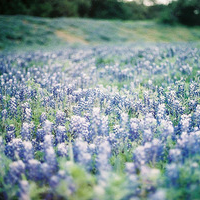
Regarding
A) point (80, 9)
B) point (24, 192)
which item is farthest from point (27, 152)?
point (80, 9)

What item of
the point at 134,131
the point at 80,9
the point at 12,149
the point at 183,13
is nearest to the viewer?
the point at 12,149

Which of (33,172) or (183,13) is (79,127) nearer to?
(33,172)

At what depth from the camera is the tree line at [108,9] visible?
32.5m

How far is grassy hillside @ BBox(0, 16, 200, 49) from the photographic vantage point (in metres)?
19.2

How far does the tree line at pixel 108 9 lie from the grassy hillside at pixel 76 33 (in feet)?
10.8

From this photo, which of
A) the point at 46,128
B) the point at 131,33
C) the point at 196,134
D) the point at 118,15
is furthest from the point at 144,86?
the point at 118,15

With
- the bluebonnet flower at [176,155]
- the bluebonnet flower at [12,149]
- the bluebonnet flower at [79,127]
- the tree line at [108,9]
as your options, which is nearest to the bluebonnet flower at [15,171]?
Result: the bluebonnet flower at [12,149]

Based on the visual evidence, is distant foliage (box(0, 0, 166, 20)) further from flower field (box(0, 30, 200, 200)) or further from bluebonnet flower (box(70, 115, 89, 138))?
bluebonnet flower (box(70, 115, 89, 138))

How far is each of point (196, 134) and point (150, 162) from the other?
66cm

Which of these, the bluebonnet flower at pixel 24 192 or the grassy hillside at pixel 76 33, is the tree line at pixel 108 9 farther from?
the bluebonnet flower at pixel 24 192

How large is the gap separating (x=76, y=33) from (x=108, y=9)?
3788cm

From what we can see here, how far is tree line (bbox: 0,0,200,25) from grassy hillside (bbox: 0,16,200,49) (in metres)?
3.30

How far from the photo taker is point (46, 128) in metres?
Result: 2.64

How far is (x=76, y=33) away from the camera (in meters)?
23.0
